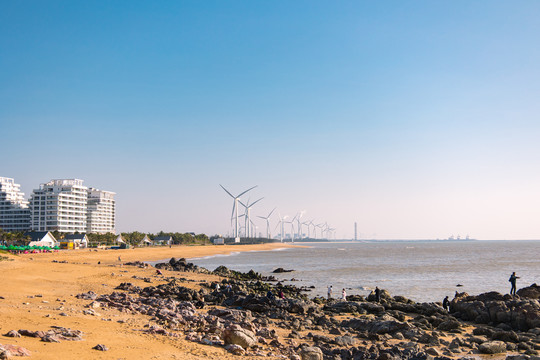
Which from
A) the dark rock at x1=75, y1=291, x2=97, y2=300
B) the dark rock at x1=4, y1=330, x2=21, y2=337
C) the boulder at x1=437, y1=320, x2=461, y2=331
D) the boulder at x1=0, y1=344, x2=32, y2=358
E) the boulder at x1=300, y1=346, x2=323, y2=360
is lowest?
the boulder at x1=437, y1=320, x2=461, y2=331

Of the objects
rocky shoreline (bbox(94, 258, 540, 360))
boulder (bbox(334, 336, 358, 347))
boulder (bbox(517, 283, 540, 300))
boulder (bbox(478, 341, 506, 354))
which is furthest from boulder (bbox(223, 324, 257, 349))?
boulder (bbox(517, 283, 540, 300))


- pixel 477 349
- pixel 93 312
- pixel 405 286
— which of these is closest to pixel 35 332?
pixel 93 312

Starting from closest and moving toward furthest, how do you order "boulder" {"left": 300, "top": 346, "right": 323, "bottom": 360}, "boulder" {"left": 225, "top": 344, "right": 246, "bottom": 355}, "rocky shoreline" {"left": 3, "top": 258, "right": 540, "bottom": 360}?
"boulder" {"left": 225, "top": 344, "right": 246, "bottom": 355} < "boulder" {"left": 300, "top": 346, "right": 323, "bottom": 360} < "rocky shoreline" {"left": 3, "top": 258, "right": 540, "bottom": 360}

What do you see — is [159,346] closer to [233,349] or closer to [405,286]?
[233,349]

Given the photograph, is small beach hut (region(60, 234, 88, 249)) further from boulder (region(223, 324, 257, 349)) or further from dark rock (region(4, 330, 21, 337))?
boulder (region(223, 324, 257, 349))

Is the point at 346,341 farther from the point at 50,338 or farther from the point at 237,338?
the point at 50,338

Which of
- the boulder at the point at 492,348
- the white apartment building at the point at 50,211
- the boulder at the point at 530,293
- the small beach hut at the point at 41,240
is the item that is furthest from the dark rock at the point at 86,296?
the white apartment building at the point at 50,211

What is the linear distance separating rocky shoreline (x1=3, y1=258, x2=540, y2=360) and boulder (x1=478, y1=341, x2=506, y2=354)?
0.05m

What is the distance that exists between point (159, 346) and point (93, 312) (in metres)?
7.06

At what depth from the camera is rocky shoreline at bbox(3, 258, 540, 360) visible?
19.1m

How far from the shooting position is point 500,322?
94.3 ft

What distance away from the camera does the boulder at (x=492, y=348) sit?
70.8 ft

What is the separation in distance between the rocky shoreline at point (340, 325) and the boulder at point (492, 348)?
0.15 feet

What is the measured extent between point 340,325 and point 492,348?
871 centimetres
